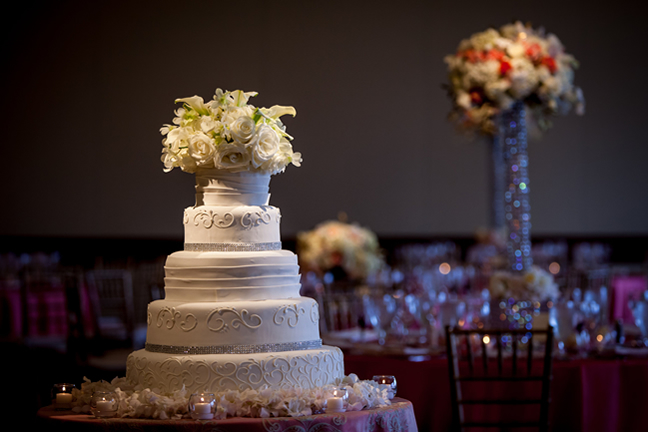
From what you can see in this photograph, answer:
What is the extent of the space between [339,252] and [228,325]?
14.2 ft

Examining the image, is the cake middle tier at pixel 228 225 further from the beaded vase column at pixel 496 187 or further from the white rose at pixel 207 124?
the beaded vase column at pixel 496 187

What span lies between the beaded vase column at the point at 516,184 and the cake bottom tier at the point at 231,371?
7.98ft

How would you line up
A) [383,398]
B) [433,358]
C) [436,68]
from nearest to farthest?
[383,398] < [433,358] < [436,68]

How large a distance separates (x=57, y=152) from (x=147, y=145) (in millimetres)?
1130

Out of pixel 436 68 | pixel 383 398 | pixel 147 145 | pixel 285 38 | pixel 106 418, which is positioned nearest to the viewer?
pixel 106 418

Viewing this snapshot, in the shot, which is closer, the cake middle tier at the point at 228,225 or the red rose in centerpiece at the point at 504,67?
the cake middle tier at the point at 228,225

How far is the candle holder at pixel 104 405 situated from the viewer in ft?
8.01

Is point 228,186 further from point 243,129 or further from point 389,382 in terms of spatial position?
point 389,382

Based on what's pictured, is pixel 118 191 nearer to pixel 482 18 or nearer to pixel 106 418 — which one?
pixel 482 18

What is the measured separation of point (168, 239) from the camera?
10.8 metres

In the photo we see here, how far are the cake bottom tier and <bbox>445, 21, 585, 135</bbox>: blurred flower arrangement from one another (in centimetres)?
249

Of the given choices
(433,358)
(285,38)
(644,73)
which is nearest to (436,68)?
(285,38)

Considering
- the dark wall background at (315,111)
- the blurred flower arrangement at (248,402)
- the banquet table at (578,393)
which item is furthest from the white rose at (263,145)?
the dark wall background at (315,111)

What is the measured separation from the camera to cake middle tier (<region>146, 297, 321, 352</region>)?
2.61 m
